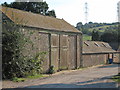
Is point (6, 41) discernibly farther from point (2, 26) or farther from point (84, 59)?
point (84, 59)

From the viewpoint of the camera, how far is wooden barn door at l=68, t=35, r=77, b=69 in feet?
92.3

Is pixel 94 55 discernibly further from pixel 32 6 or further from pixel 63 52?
pixel 32 6

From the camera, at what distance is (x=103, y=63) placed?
131 feet

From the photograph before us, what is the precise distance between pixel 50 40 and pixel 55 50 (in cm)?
171

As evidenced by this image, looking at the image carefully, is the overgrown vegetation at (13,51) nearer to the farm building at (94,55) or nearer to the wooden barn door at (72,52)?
the wooden barn door at (72,52)

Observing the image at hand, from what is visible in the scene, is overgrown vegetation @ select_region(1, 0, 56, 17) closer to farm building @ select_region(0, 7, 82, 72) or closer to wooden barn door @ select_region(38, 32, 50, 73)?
farm building @ select_region(0, 7, 82, 72)

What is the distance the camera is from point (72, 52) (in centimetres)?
2862

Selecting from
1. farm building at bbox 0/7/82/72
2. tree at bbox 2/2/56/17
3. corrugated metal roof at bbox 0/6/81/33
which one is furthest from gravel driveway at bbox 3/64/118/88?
tree at bbox 2/2/56/17

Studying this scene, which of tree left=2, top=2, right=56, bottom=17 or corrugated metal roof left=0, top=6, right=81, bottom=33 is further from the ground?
tree left=2, top=2, right=56, bottom=17

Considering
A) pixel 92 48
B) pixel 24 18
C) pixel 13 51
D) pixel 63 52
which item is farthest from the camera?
pixel 92 48

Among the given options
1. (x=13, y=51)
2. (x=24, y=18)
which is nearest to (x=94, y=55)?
Result: (x=24, y=18)

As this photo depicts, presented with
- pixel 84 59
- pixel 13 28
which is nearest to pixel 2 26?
pixel 13 28

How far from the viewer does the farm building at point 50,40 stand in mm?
20125

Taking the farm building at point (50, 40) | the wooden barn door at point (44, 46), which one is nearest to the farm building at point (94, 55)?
the farm building at point (50, 40)
